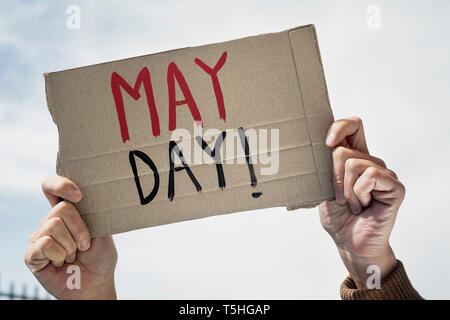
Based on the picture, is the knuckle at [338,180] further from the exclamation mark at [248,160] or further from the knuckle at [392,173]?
the exclamation mark at [248,160]

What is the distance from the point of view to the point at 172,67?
5.01 feet

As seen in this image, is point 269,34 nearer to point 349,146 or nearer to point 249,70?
point 249,70

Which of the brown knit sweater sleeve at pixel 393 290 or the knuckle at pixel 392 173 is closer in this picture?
the knuckle at pixel 392 173

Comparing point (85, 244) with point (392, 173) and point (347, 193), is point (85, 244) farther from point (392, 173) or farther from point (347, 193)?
point (392, 173)

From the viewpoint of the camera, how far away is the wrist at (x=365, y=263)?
5.27ft

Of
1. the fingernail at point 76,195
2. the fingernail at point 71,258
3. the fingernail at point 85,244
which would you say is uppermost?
the fingernail at point 76,195

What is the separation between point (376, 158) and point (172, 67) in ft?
2.83

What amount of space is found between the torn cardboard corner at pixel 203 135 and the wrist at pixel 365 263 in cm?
36

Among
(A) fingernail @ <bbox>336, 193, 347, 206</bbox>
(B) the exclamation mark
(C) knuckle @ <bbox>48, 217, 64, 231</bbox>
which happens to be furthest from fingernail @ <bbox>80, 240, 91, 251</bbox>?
(A) fingernail @ <bbox>336, 193, 347, 206</bbox>

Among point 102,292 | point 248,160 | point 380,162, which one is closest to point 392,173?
point 380,162

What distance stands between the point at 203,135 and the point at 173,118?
14 centimetres

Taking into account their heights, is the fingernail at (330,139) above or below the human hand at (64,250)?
above

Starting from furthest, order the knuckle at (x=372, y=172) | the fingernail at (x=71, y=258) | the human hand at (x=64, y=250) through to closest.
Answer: the fingernail at (x=71, y=258)
the human hand at (x=64, y=250)
the knuckle at (x=372, y=172)

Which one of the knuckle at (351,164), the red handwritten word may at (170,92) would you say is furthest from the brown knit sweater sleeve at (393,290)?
the red handwritten word may at (170,92)
